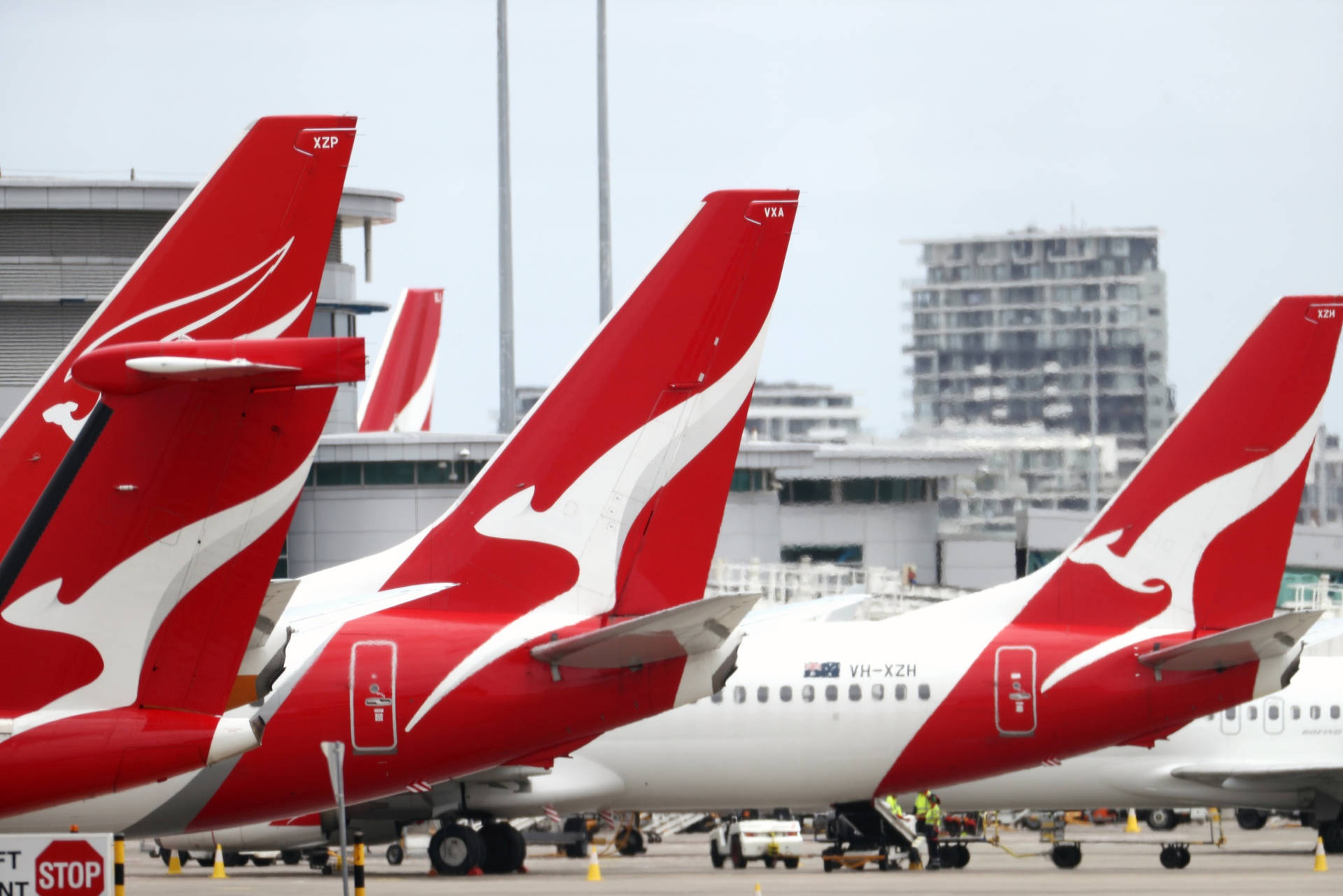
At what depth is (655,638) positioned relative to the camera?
1916 cm

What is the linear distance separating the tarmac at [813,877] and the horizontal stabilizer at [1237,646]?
118 inches

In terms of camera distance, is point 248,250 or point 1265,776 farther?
point 1265,776

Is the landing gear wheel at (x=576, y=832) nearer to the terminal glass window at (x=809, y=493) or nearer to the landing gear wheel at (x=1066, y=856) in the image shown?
the landing gear wheel at (x=1066, y=856)

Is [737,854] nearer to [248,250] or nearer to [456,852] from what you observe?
[456,852]

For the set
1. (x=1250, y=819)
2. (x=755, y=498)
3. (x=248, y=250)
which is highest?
(x=248, y=250)

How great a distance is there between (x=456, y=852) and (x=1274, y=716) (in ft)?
46.5

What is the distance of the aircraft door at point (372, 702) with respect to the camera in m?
19.5

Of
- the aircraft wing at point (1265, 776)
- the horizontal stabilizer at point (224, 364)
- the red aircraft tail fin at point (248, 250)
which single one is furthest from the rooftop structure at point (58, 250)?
the horizontal stabilizer at point (224, 364)

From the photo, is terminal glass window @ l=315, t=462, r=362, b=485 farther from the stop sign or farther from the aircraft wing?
the stop sign

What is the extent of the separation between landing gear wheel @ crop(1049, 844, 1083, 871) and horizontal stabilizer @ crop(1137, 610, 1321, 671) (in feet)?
26.1

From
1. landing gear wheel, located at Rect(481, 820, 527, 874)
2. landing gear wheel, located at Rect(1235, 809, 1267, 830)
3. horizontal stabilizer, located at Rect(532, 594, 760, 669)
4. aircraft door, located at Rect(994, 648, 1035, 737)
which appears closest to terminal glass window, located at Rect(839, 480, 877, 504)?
landing gear wheel, located at Rect(1235, 809, 1267, 830)

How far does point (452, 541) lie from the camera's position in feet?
67.3

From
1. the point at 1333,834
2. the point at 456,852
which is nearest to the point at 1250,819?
the point at 1333,834

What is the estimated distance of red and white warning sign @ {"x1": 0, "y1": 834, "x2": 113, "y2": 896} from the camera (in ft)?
43.3
